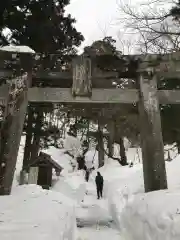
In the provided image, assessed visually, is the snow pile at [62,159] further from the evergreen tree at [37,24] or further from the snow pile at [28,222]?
the snow pile at [28,222]

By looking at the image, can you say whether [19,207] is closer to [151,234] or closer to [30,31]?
[151,234]

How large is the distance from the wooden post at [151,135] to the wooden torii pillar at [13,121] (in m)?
3.74

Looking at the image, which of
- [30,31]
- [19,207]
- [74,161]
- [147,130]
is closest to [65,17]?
[30,31]

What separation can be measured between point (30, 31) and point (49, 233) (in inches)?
367

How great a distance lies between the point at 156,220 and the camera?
4.97 metres

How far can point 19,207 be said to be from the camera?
6359mm

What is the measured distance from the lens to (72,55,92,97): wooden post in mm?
Result: 8422

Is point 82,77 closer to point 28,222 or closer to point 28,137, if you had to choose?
point 28,222

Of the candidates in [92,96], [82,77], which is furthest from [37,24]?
[92,96]

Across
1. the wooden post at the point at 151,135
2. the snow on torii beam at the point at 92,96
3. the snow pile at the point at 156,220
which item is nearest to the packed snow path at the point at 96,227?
the snow pile at the point at 156,220

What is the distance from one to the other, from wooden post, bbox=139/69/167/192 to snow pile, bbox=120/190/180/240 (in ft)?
4.44

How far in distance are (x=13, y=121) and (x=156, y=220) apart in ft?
16.6

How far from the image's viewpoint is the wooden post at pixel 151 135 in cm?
779

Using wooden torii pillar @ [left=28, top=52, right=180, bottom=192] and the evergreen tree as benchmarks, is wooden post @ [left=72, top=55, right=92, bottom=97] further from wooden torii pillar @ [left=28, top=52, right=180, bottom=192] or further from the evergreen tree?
the evergreen tree
